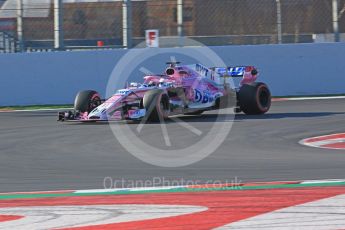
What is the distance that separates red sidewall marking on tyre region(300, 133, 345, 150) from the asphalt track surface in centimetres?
20

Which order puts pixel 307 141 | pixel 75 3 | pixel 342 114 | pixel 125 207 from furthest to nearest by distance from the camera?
pixel 75 3
pixel 342 114
pixel 307 141
pixel 125 207

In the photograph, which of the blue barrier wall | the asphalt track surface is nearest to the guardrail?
the blue barrier wall

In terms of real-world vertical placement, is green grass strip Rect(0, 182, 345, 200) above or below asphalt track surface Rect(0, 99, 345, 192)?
below

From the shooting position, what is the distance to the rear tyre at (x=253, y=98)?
1550cm

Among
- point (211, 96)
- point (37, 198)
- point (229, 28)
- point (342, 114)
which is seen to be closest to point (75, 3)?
point (229, 28)

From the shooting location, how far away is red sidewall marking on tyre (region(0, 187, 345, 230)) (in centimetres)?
621

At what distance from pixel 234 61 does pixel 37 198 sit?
496 inches

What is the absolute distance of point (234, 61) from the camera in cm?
1984

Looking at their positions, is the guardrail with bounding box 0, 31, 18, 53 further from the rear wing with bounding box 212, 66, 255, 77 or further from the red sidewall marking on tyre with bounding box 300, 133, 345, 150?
the red sidewall marking on tyre with bounding box 300, 133, 345, 150

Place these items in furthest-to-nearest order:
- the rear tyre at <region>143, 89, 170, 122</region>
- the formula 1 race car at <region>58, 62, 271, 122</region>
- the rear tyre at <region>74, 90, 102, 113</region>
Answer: the rear tyre at <region>74, 90, 102, 113</region>
the formula 1 race car at <region>58, 62, 271, 122</region>
the rear tyre at <region>143, 89, 170, 122</region>

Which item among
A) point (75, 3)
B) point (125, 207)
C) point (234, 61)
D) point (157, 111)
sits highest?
point (75, 3)

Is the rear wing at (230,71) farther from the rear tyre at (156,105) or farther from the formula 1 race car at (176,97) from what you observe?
the rear tyre at (156,105)

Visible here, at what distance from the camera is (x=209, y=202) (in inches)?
279

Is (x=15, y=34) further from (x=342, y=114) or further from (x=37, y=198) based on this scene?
(x=37, y=198)
